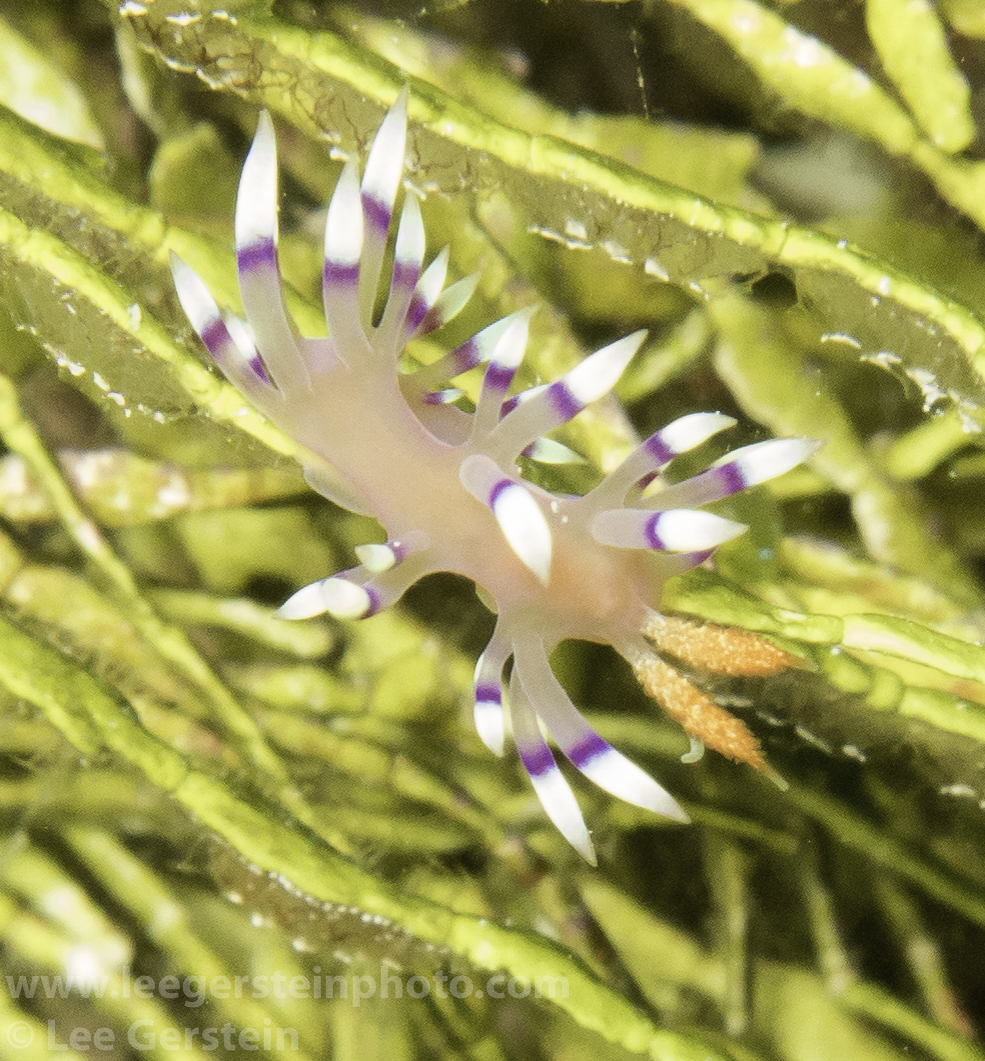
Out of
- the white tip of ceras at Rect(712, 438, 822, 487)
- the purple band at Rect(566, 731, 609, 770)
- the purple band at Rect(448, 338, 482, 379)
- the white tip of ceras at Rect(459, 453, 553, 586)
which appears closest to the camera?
the white tip of ceras at Rect(459, 453, 553, 586)

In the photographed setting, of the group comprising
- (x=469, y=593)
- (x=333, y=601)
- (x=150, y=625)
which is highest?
(x=333, y=601)

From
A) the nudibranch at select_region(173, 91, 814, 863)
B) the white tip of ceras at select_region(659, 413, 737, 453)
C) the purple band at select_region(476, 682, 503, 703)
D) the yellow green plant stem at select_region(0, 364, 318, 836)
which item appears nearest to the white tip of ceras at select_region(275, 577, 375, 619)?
the nudibranch at select_region(173, 91, 814, 863)

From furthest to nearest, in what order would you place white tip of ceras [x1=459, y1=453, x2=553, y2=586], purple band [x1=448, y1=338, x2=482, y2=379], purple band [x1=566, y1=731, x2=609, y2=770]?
purple band [x1=448, y1=338, x2=482, y2=379], purple band [x1=566, y1=731, x2=609, y2=770], white tip of ceras [x1=459, y1=453, x2=553, y2=586]

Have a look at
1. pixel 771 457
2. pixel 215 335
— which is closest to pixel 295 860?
pixel 215 335

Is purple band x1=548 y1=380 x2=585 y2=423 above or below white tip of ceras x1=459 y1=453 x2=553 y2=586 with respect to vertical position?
above

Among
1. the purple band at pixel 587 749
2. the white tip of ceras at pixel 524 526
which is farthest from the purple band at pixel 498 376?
the purple band at pixel 587 749

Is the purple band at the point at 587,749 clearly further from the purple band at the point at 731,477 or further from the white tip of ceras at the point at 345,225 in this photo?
the white tip of ceras at the point at 345,225

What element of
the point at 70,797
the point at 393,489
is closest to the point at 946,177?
the point at 393,489

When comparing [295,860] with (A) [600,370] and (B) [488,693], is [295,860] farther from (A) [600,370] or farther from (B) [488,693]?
(A) [600,370]

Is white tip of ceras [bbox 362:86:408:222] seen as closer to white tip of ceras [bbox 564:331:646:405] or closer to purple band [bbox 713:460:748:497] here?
white tip of ceras [bbox 564:331:646:405]
